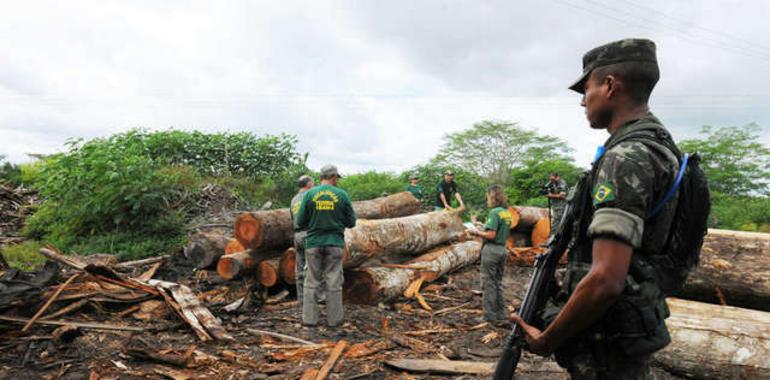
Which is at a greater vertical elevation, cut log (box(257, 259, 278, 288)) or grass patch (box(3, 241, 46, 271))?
cut log (box(257, 259, 278, 288))

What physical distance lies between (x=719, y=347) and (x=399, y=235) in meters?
5.25

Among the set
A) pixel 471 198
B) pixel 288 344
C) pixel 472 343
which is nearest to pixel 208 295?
pixel 288 344

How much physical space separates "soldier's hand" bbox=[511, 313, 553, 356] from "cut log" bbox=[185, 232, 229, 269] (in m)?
7.22

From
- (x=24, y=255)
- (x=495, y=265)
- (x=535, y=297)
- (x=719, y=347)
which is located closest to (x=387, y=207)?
(x=495, y=265)

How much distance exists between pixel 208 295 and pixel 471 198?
54.1 ft

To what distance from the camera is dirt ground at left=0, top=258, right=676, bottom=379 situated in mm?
4516

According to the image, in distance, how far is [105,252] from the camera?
33.9ft

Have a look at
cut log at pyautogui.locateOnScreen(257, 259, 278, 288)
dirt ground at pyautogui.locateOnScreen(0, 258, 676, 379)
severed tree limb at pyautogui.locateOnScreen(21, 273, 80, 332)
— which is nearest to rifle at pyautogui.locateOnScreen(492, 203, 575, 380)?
dirt ground at pyautogui.locateOnScreen(0, 258, 676, 379)

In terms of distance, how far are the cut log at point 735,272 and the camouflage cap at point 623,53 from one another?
184 inches

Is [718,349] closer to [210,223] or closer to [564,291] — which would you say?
[564,291]

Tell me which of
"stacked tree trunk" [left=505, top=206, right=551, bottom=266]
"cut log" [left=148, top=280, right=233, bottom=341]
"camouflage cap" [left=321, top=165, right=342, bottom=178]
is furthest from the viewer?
"stacked tree trunk" [left=505, top=206, right=551, bottom=266]

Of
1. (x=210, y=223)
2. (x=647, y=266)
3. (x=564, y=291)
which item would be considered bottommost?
(x=210, y=223)

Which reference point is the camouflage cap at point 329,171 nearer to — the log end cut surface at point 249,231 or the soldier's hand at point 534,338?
the log end cut surface at point 249,231

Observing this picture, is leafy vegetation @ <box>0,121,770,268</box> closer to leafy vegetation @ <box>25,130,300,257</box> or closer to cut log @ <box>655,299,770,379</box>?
leafy vegetation @ <box>25,130,300,257</box>
